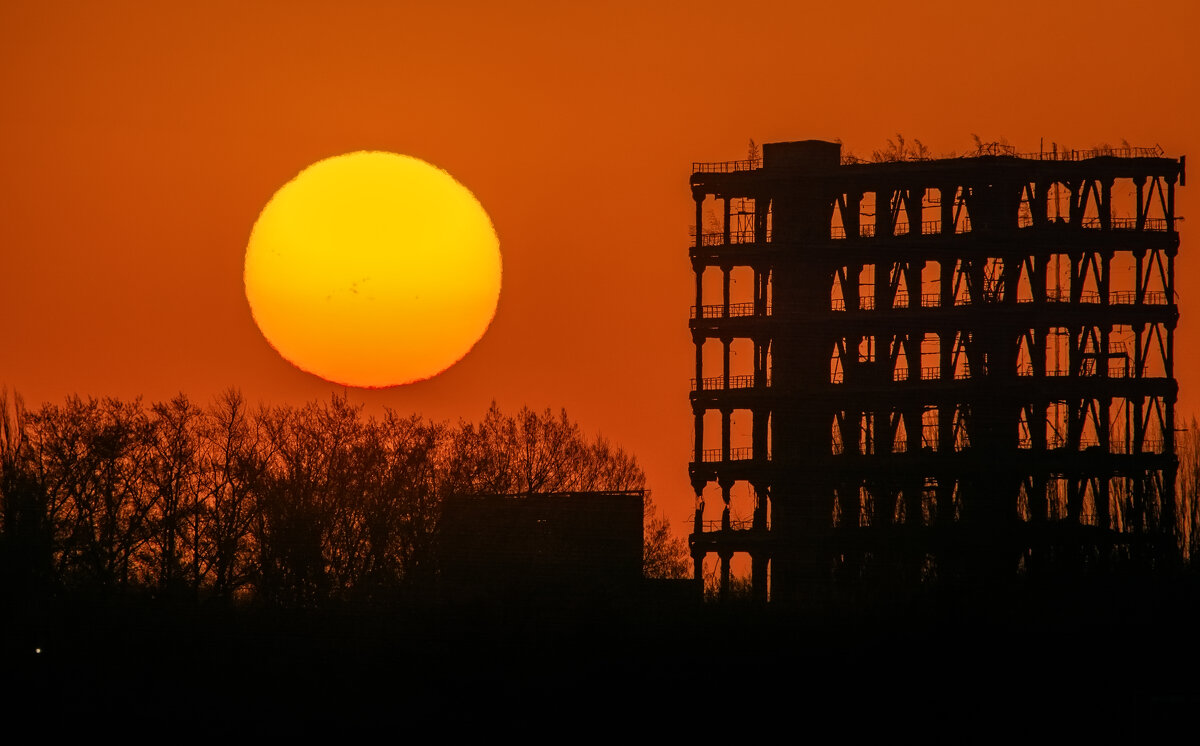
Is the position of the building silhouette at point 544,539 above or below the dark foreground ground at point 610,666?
above

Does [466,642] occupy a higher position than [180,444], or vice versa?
[180,444]

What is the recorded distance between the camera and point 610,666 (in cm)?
11225

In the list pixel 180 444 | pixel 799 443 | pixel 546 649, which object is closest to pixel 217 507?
pixel 180 444

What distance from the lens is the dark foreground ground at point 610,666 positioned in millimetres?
106188

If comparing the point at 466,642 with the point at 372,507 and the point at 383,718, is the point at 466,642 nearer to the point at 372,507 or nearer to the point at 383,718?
the point at 383,718

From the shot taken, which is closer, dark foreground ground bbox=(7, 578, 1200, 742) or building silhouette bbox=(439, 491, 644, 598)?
dark foreground ground bbox=(7, 578, 1200, 742)

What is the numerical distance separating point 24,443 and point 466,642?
42.7 meters

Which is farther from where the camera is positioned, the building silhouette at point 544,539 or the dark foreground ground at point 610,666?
the building silhouette at point 544,539

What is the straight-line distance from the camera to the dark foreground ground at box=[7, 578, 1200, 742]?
106188 mm

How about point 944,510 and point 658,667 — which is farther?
point 944,510

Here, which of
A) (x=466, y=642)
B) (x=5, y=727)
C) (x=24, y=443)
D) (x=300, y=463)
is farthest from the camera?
(x=300, y=463)

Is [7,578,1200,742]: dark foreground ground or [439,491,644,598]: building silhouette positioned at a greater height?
[439,491,644,598]: building silhouette

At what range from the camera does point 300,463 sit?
156250mm

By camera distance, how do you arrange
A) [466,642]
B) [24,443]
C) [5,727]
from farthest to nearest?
1. [24,443]
2. [466,642]
3. [5,727]
